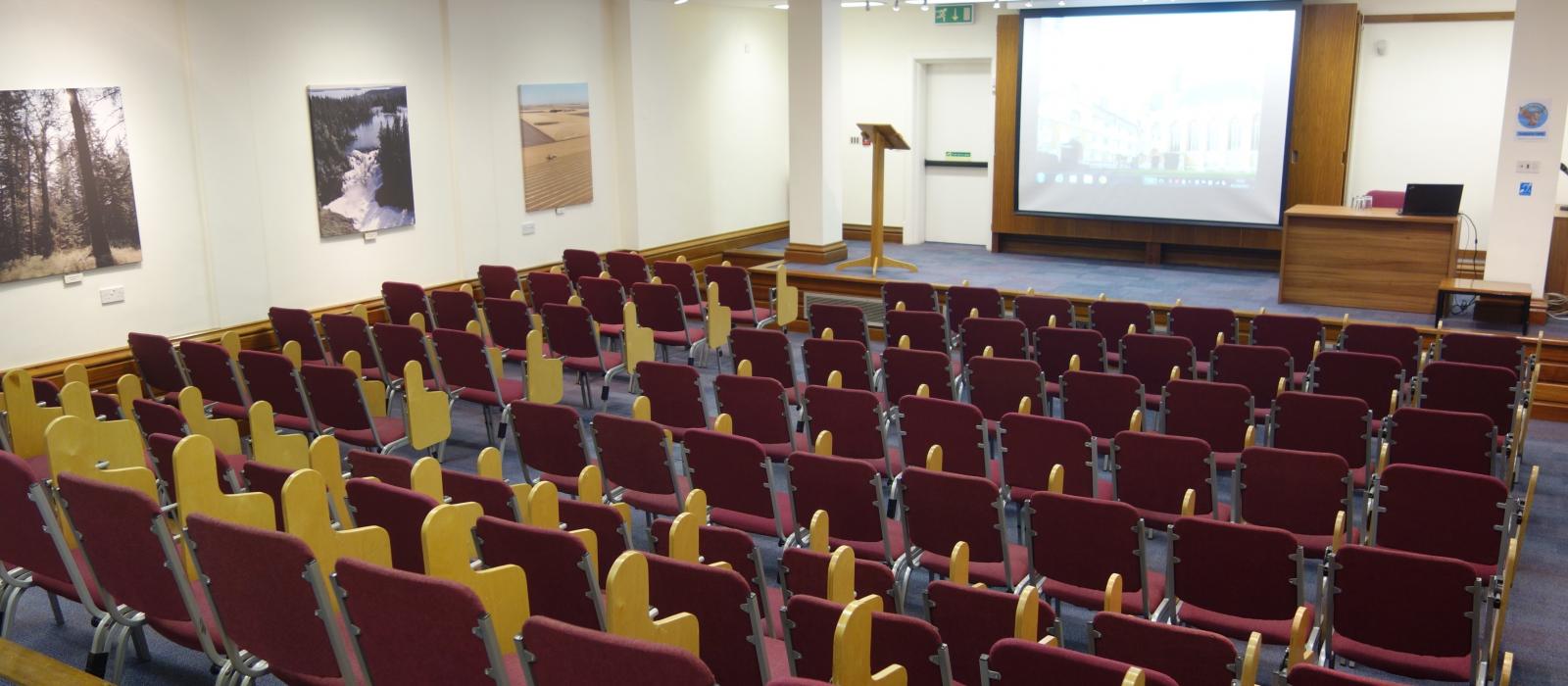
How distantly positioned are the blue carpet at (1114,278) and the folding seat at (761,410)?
5.45 metres

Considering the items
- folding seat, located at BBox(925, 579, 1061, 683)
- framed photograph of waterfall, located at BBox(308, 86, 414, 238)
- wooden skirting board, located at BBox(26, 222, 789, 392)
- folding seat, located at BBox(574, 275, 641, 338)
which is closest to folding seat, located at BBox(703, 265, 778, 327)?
Answer: folding seat, located at BBox(574, 275, 641, 338)

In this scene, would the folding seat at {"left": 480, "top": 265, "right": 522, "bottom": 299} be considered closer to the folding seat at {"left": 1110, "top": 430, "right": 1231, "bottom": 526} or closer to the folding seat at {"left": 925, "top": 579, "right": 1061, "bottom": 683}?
the folding seat at {"left": 1110, "top": 430, "right": 1231, "bottom": 526}

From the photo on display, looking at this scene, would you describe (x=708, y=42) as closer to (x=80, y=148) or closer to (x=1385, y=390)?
(x=80, y=148)

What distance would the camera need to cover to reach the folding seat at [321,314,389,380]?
7223mm

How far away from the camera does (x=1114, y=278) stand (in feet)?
38.1

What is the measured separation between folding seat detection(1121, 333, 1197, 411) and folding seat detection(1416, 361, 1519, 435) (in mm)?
1197

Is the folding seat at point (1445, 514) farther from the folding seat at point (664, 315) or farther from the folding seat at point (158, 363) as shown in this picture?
the folding seat at point (158, 363)

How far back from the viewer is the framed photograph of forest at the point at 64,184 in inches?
283

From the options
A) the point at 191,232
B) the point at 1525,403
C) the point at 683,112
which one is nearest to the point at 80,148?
the point at 191,232

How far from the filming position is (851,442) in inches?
217

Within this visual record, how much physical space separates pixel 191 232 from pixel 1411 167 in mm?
10731

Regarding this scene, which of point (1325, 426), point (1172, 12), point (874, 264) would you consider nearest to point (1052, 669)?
→ point (1325, 426)

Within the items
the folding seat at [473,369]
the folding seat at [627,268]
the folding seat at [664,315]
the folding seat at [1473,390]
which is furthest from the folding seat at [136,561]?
the folding seat at [627,268]

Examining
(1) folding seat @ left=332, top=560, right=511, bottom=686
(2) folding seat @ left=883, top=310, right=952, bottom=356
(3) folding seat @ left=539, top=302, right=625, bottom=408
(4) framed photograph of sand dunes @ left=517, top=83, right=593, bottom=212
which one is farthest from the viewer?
(4) framed photograph of sand dunes @ left=517, top=83, right=593, bottom=212
